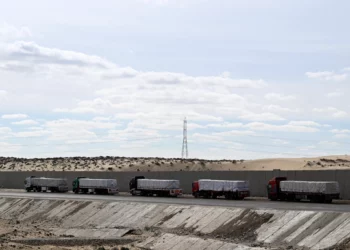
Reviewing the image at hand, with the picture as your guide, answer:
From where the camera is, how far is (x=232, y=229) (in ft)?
150

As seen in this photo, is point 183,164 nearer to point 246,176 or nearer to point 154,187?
point 154,187

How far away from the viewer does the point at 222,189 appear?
70188 millimetres

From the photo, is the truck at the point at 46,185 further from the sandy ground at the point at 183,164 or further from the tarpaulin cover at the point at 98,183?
the sandy ground at the point at 183,164

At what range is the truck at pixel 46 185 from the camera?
96438mm

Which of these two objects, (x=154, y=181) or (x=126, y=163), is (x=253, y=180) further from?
(x=126, y=163)

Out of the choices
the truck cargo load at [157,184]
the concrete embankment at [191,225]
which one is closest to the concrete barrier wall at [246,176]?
the truck cargo load at [157,184]

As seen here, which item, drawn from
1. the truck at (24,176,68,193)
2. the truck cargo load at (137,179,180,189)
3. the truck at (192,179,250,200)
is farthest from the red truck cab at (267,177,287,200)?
the truck at (24,176,68,193)

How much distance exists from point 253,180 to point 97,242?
103 ft

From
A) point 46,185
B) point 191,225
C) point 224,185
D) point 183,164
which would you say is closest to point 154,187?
point 224,185

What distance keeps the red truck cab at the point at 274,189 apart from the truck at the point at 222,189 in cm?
334

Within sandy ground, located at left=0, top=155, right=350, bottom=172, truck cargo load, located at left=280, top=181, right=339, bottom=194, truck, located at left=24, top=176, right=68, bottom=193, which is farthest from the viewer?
sandy ground, located at left=0, top=155, right=350, bottom=172

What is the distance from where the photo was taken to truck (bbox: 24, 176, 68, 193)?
96438mm

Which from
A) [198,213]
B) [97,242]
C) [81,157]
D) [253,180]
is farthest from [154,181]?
[81,157]

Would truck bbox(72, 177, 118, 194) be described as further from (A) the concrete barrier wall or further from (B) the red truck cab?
(B) the red truck cab
